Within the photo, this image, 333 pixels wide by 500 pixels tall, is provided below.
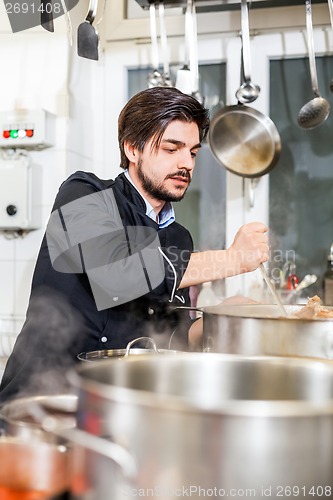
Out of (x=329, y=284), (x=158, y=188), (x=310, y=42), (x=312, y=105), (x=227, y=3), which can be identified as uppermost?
(x=227, y=3)

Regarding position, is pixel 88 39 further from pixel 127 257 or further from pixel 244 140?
pixel 127 257

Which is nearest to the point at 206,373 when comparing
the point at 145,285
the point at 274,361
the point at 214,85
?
the point at 274,361

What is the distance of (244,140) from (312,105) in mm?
295

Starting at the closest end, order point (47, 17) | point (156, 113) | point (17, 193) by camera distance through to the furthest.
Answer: point (156, 113)
point (47, 17)
point (17, 193)

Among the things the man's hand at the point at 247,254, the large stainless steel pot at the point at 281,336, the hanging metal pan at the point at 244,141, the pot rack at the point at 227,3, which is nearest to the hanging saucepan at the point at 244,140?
the hanging metal pan at the point at 244,141

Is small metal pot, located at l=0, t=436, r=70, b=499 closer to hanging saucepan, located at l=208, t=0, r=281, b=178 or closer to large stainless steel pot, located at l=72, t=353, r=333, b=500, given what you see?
large stainless steel pot, located at l=72, t=353, r=333, b=500

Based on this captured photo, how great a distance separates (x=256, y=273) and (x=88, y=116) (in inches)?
40.2

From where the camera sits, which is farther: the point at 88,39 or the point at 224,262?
the point at 88,39

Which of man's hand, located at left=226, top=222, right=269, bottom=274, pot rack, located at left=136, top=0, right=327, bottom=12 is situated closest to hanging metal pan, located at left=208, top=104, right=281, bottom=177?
pot rack, located at left=136, top=0, right=327, bottom=12

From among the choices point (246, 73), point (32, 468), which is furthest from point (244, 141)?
point (32, 468)

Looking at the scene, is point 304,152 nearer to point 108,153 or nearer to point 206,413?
point 108,153

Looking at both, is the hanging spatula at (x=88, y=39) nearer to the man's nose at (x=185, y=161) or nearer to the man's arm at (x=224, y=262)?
the man's nose at (x=185, y=161)

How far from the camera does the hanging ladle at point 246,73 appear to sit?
2164 mm

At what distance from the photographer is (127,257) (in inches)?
50.4
